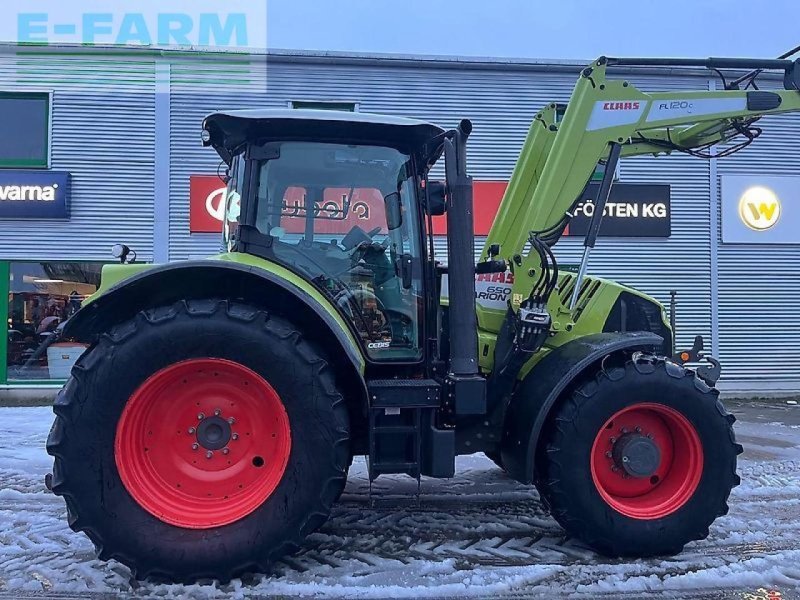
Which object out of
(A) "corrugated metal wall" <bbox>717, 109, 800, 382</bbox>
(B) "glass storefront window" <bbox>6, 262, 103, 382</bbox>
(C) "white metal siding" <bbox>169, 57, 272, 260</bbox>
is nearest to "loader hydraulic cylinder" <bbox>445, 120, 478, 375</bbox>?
(C) "white metal siding" <bbox>169, 57, 272, 260</bbox>

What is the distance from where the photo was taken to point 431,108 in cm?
1007

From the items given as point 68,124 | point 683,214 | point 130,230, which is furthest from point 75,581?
point 683,214

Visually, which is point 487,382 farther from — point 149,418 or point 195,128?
point 195,128

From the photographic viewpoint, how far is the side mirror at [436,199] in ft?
12.1

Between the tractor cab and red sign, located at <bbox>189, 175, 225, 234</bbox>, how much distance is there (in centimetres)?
639

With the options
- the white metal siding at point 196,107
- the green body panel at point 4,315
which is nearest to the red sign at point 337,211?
the white metal siding at point 196,107

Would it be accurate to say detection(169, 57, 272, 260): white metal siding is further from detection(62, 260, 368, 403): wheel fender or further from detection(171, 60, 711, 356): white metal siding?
A: detection(62, 260, 368, 403): wheel fender

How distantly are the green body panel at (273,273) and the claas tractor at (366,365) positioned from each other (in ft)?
0.07

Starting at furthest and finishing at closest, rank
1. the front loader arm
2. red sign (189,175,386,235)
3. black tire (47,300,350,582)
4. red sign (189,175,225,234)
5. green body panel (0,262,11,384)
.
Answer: red sign (189,175,225,234) → green body panel (0,262,11,384) → the front loader arm → red sign (189,175,386,235) → black tire (47,300,350,582)

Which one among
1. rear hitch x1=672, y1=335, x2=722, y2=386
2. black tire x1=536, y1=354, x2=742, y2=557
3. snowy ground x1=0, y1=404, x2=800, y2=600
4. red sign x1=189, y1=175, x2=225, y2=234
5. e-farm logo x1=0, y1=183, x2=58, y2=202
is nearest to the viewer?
snowy ground x1=0, y1=404, x2=800, y2=600

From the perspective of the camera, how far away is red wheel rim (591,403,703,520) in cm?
344

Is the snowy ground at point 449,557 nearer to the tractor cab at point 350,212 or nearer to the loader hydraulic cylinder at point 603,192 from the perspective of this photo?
the tractor cab at point 350,212

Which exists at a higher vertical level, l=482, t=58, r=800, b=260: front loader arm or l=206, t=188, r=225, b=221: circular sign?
l=206, t=188, r=225, b=221: circular sign

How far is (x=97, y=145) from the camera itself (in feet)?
31.8
